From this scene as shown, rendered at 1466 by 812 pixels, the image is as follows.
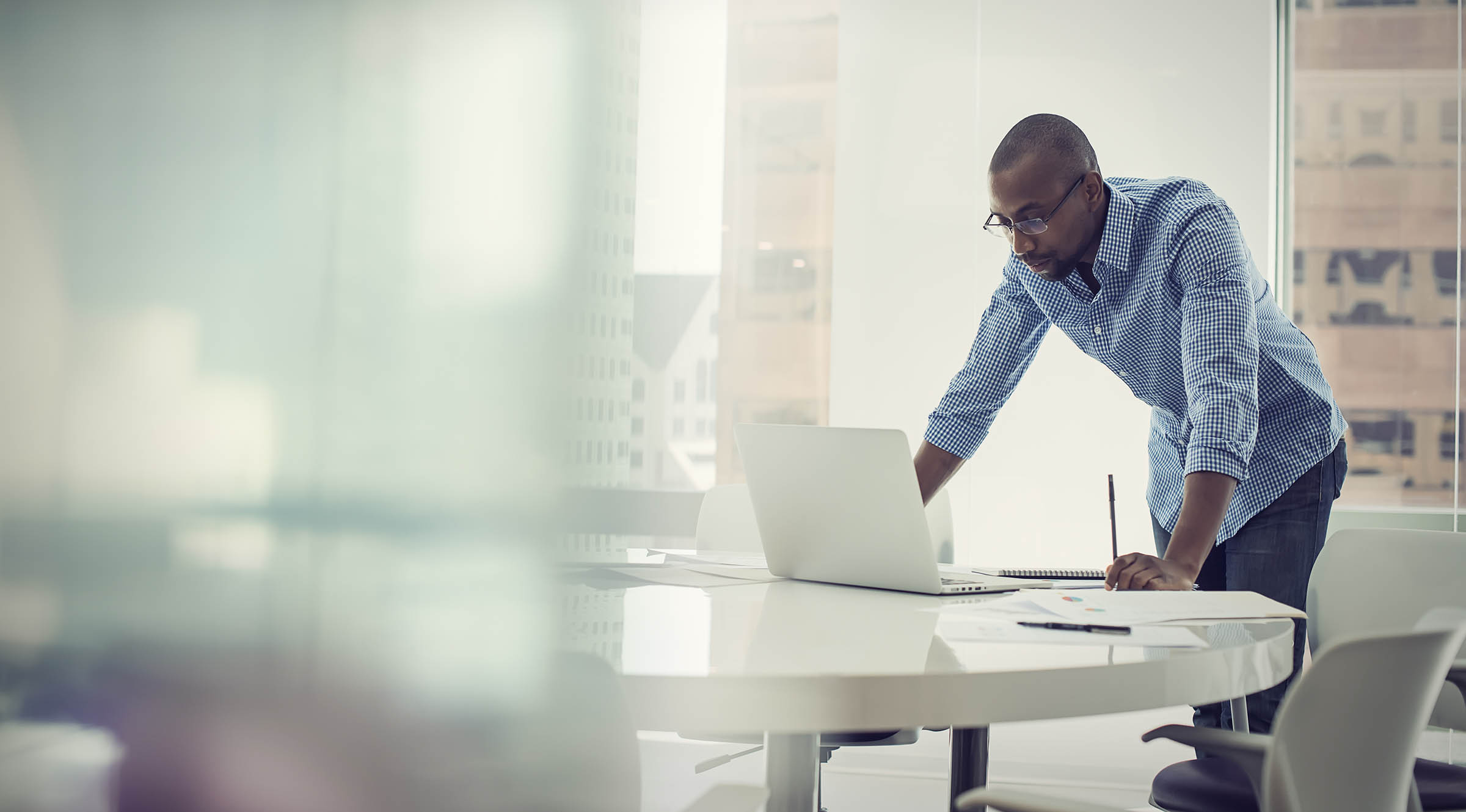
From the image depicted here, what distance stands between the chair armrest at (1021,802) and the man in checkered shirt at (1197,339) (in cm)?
71

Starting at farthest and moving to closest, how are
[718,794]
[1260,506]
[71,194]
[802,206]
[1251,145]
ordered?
[802,206]
[1251,145]
[1260,506]
[718,794]
[71,194]

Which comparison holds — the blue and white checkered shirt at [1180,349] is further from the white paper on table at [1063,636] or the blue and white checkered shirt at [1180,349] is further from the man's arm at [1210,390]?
the white paper on table at [1063,636]

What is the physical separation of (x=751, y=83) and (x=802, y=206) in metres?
0.51

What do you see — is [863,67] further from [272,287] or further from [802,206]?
[272,287]

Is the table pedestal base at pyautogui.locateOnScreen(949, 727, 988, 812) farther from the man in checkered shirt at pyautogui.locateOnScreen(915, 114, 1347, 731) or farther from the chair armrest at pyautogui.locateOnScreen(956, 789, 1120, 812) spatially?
the chair armrest at pyautogui.locateOnScreen(956, 789, 1120, 812)

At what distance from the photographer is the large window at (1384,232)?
11.5 ft

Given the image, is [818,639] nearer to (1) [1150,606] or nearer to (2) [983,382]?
(1) [1150,606]

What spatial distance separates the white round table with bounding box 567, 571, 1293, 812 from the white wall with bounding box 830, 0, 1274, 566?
2.40 m

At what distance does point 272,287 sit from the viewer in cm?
28

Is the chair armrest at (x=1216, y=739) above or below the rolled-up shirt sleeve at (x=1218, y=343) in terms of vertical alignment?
below

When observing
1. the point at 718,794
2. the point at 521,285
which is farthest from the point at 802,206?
the point at 521,285

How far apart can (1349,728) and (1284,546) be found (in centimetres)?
93

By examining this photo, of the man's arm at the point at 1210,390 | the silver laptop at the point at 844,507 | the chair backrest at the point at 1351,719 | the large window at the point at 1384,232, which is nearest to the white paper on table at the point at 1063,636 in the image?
the chair backrest at the point at 1351,719

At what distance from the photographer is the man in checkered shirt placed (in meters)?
1.56
